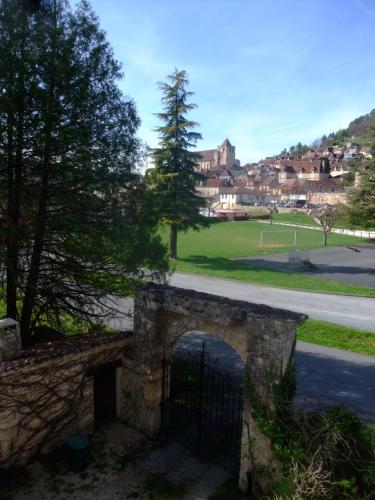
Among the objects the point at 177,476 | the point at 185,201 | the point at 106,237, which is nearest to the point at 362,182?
the point at 185,201

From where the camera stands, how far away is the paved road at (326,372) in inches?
433

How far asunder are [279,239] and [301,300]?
27392 mm

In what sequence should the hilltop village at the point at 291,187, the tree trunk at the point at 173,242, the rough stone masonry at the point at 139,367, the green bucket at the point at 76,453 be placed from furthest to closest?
the hilltop village at the point at 291,187 < the tree trunk at the point at 173,242 < the green bucket at the point at 76,453 < the rough stone masonry at the point at 139,367

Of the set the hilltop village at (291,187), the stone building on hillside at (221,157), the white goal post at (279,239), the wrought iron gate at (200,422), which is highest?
the stone building on hillside at (221,157)

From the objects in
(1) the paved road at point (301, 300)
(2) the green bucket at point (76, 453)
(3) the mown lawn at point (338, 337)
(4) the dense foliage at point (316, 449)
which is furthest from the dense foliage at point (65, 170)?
(1) the paved road at point (301, 300)

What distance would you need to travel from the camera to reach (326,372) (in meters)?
12.8

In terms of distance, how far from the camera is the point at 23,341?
10742mm

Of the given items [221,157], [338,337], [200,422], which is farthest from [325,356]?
[221,157]

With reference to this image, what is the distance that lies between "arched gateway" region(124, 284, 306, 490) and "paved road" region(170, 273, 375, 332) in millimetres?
11640

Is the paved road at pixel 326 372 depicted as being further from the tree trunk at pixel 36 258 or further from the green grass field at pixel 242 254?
the tree trunk at pixel 36 258

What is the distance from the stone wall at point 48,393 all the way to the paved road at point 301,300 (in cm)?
1275

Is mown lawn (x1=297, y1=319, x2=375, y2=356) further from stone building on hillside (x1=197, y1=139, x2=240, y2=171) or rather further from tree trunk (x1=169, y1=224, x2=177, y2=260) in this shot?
stone building on hillside (x1=197, y1=139, x2=240, y2=171)

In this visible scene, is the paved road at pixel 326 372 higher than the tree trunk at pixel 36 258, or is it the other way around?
the tree trunk at pixel 36 258

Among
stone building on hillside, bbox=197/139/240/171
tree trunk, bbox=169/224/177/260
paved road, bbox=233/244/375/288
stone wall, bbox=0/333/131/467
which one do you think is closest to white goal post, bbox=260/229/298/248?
paved road, bbox=233/244/375/288
